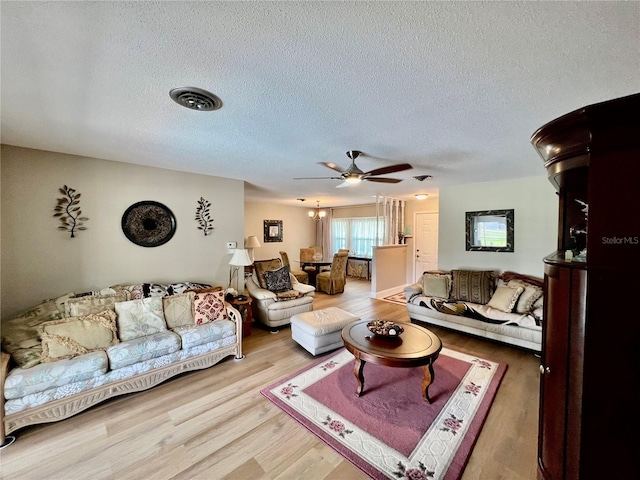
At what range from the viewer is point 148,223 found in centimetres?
346

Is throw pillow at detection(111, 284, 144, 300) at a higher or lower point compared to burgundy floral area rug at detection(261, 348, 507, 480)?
higher

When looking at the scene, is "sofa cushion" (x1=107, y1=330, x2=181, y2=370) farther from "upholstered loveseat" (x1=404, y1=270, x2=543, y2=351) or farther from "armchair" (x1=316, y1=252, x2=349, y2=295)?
"armchair" (x1=316, y1=252, x2=349, y2=295)

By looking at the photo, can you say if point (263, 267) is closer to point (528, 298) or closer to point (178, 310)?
point (178, 310)

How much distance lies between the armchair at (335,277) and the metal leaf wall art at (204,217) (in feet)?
10.8

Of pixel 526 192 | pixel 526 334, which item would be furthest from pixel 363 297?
pixel 526 192

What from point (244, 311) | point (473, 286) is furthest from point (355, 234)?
point (244, 311)

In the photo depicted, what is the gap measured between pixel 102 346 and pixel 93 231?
4.76ft

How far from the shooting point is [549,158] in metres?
1.17

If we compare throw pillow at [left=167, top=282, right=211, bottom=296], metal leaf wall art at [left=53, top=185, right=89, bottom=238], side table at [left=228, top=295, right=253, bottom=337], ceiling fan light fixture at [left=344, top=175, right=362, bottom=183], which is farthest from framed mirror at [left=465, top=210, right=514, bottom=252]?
metal leaf wall art at [left=53, top=185, right=89, bottom=238]

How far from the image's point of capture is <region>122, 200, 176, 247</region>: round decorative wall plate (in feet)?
10.9

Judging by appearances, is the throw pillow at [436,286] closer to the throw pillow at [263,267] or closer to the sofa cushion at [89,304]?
the throw pillow at [263,267]

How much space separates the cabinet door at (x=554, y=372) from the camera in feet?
3.42

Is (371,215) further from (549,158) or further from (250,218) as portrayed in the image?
(549,158)

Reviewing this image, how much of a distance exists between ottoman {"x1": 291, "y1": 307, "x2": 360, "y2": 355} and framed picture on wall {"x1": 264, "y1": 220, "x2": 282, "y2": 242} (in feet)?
15.9
